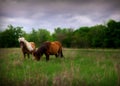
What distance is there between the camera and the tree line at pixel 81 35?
279cm

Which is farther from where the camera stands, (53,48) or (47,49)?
(53,48)

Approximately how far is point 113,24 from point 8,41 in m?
1.44

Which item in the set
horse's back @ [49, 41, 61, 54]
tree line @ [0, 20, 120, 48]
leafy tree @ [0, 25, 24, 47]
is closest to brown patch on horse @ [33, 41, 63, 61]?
horse's back @ [49, 41, 61, 54]

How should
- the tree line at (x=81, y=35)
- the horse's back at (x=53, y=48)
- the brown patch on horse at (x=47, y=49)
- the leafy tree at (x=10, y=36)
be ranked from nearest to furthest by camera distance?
the leafy tree at (x=10, y=36) → the tree line at (x=81, y=35) → the brown patch on horse at (x=47, y=49) → the horse's back at (x=53, y=48)

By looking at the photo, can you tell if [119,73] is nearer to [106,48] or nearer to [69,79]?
[69,79]

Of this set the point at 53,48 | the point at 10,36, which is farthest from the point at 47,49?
the point at 10,36

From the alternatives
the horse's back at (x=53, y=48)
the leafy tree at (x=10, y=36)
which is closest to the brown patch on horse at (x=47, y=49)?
the horse's back at (x=53, y=48)

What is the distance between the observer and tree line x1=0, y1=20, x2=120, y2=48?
279 centimetres

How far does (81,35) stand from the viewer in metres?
2.98

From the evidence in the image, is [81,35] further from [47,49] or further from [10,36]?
[47,49]

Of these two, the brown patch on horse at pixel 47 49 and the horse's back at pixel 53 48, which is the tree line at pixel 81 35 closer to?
the brown patch on horse at pixel 47 49

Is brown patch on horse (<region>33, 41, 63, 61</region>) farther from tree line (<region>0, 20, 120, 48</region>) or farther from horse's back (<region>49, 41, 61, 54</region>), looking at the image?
tree line (<region>0, 20, 120, 48</region>)

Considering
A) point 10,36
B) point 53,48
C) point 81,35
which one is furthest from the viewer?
point 53,48

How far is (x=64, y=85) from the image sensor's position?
3357 millimetres
